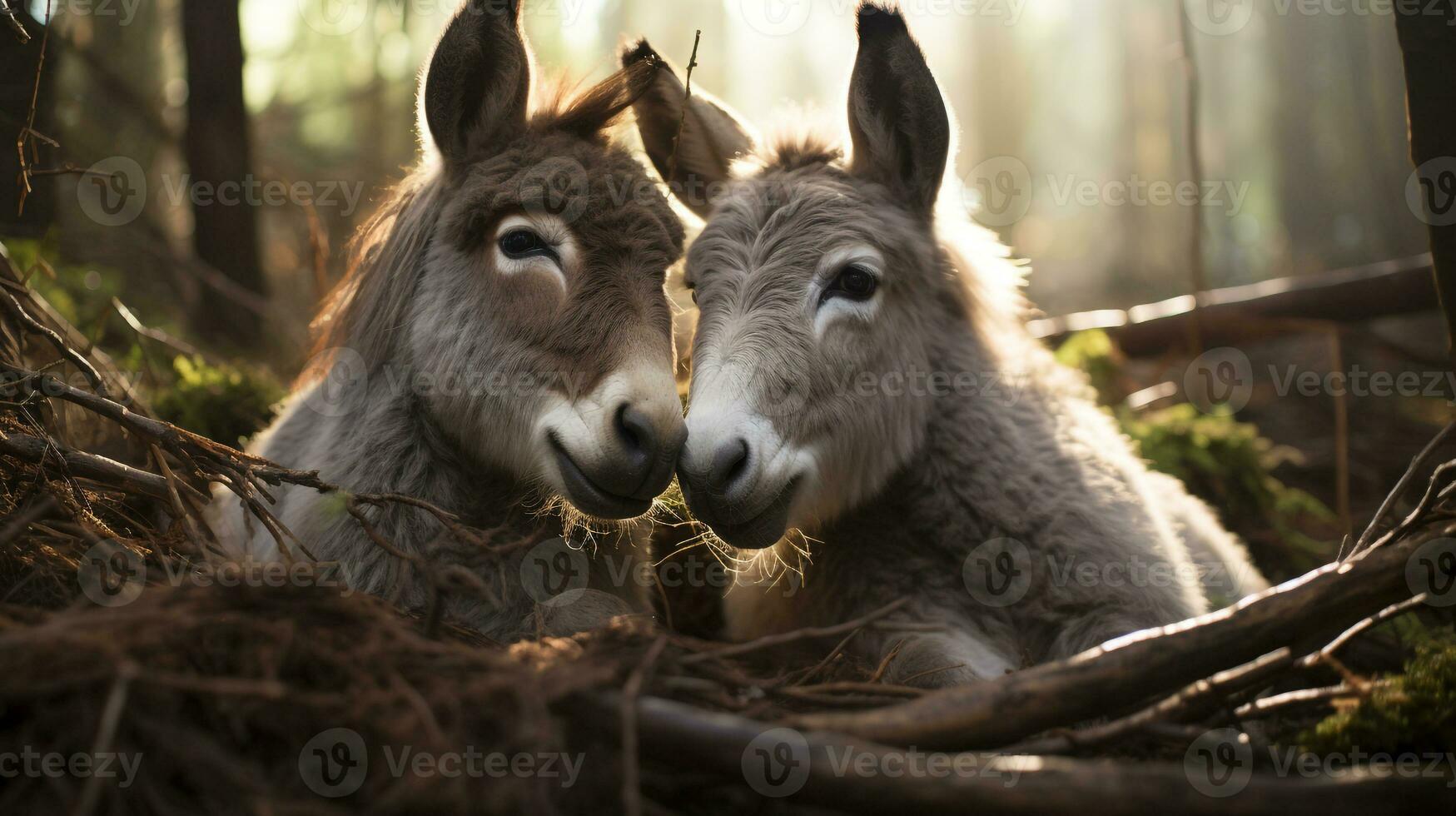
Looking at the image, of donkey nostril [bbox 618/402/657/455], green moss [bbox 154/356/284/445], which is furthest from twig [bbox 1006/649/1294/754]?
green moss [bbox 154/356/284/445]

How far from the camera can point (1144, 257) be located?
37.2 metres

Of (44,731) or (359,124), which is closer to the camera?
(44,731)

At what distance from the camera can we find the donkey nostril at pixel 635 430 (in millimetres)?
2773

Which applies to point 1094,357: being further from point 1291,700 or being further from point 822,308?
point 1291,700

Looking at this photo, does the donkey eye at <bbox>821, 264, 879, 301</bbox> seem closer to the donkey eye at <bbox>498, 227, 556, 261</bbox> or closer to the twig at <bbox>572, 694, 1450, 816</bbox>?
the donkey eye at <bbox>498, 227, 556, 261</bbox>

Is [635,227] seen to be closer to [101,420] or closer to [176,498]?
[176,498]

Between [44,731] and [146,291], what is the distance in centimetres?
821

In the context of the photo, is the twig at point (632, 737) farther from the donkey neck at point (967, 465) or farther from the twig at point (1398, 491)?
the twig at point (1398, 491)

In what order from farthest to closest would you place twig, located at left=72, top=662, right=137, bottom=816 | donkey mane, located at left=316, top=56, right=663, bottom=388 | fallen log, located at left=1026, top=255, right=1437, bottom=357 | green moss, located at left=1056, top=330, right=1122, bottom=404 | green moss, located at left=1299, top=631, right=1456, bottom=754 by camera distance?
1. green moss, located at left=1056, top=330, right=1122, bottom=404
2. fallen log, located at left=1026, top=255, right=1437, bottom=357
3. donkey mane, located at left=316, top=56, right=663, bottom=388
4. green moss, located at left=1299, top=631, right=1456, bottom=754
5. twig, located at left=72, top=662, right=137, bottom=816

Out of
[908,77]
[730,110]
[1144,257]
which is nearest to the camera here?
[908,77]

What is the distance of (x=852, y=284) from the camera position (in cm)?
346

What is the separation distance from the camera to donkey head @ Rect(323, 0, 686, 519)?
2.89 meters

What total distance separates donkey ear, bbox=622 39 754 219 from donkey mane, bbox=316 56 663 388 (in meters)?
0.32

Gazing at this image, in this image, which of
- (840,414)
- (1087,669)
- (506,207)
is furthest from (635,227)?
(1087,669)
